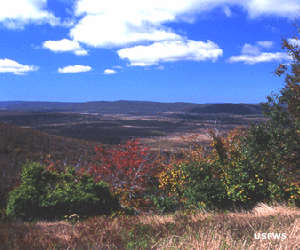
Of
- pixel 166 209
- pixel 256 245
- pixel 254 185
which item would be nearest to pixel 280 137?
pixel 254 185

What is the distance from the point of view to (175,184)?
15.3m

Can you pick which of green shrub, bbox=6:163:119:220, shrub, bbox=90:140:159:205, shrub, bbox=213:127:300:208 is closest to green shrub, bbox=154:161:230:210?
shrub, bbox=213:127:300:208

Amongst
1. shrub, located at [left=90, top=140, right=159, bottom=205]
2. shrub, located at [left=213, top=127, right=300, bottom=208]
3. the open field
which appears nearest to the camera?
shrub, located at [left=213, top=127, right=300, bottom=208]

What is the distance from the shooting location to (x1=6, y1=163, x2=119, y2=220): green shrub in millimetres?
10578

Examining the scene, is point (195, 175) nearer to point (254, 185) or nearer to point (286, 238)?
point (254, 185)

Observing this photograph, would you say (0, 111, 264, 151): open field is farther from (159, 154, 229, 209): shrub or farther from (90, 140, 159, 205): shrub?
Answer: (159, 154, 229, 209): shrub

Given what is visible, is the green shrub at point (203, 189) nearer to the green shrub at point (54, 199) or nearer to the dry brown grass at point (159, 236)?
the green shrub at point (54, 199)

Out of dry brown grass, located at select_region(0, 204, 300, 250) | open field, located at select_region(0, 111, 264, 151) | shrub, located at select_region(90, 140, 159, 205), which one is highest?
dry brown grass, located at select_region(0, 204, 300, 250)

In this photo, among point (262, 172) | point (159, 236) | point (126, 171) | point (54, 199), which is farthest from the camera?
point (126, 171)

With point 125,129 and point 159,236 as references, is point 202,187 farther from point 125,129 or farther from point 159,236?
point 125,129

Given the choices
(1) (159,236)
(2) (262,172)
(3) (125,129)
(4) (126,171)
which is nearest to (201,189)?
(2) (262,172)

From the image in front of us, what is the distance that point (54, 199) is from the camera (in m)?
10.7

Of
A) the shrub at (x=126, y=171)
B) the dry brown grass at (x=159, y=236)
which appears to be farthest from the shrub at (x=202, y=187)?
the shrub at (x=126, y=171)

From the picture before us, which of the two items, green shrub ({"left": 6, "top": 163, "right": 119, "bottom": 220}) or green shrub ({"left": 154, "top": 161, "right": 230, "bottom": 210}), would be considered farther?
green shrub ({"left": 154, "top": 161, "right": 230, "bottom": 210})
